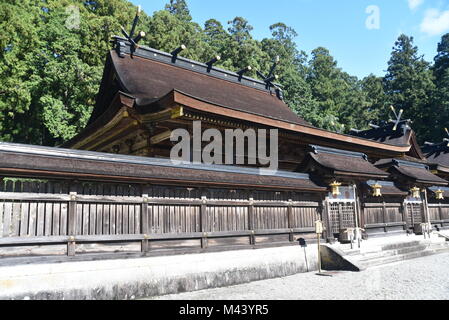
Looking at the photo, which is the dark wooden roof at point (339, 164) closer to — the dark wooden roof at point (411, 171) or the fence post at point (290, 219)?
the fence post at point (290, 219)

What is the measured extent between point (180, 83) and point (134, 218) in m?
7.11

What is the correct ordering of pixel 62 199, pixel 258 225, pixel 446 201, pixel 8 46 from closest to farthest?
1. pixel 62 199
2. pixel 258 225
3. pixel 446 201
4. pixel 8 46

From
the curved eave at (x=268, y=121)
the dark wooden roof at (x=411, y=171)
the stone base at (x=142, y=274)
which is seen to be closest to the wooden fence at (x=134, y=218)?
the stone base at (x=142, y=274)

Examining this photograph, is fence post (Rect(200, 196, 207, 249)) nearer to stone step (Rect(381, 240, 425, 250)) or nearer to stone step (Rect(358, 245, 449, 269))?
stone step (Rect(358, 245, 449, 269))

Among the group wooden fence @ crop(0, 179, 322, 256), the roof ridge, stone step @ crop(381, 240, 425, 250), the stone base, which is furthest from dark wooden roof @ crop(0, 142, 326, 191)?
the roof ridge

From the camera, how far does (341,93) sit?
56938 mm

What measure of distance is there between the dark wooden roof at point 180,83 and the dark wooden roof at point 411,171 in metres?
6.82

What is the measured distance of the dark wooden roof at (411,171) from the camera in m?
18.9

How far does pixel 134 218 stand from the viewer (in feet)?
28.0

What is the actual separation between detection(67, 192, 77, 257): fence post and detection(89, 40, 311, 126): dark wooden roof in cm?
437

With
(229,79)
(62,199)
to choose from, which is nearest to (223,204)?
(62,199)

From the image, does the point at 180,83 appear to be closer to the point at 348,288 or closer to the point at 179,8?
the point at 348,288

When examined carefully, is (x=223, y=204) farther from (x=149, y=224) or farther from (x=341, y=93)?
(x=341, y=93)
